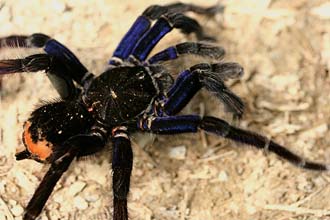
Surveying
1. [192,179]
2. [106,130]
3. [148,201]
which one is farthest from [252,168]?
[106,130]

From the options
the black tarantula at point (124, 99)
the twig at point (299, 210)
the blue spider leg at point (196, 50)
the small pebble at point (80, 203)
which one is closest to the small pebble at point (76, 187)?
the small pebble at point (80, 203)

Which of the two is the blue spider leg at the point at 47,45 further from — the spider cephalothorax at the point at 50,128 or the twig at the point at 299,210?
the twig at the point at 299,210

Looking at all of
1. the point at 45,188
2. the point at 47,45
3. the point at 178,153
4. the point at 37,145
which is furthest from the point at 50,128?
the point at 178,153

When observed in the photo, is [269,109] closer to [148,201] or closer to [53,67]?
[148,201]

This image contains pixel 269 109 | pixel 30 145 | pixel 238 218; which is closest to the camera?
pixel 30 145

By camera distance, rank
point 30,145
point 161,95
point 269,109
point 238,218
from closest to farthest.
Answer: point 30,145 < point 238,218 < point 161,95 < point 269,109
